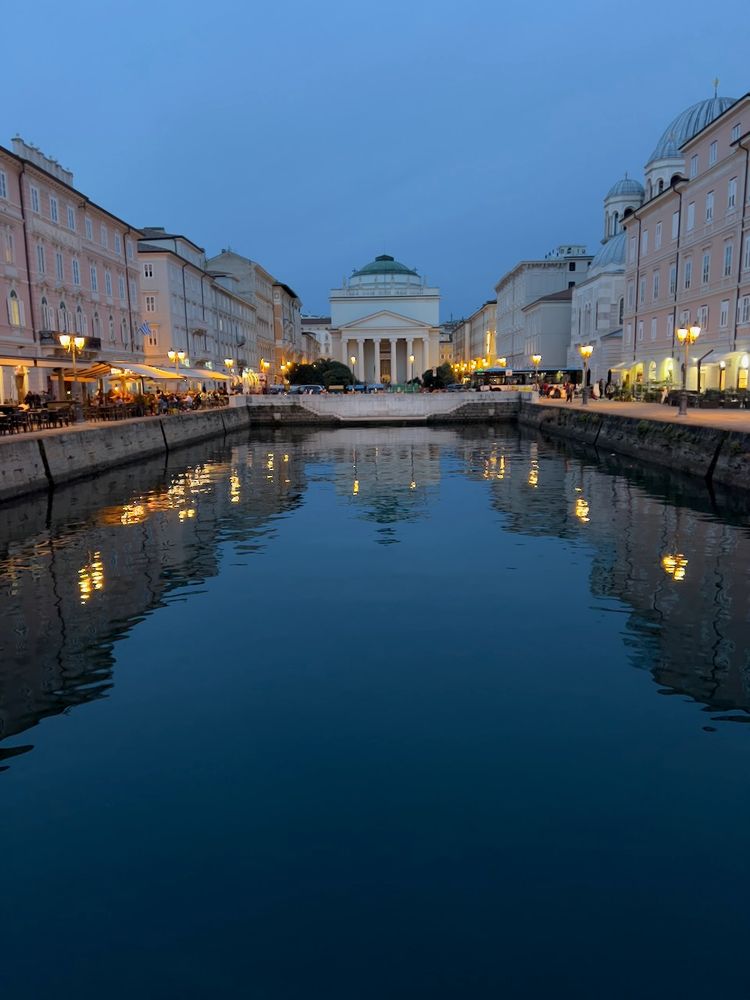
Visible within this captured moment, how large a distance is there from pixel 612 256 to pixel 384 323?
182ft

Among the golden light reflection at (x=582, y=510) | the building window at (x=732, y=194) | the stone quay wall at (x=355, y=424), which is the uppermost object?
the building window at (x=732, y=194)

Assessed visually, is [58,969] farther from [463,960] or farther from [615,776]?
[615,776]

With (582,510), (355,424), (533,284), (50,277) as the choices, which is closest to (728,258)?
(582,510)

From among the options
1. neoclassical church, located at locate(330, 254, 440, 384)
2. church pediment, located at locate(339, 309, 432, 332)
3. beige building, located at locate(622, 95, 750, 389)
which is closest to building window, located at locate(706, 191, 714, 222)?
beige building, located at locate(622, 95, 750, 389)

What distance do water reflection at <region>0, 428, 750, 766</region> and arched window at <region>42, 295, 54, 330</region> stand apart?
1444cm

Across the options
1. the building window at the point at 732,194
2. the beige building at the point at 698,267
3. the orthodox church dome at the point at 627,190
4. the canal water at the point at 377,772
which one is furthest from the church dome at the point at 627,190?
the canal water at the point at 377,772

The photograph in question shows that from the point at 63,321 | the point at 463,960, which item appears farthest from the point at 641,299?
the point at 463,960

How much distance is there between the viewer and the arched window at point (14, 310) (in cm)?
3750

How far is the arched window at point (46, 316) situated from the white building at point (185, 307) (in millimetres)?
19706

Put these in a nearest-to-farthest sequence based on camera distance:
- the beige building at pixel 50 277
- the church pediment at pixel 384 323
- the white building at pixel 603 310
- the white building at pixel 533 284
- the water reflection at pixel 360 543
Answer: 1. the water reflection at pixel 360 543
2. the beige building at pixel 50 277
3. the white building at pixel 603 310
4. the white building at pixel 533 284
5. the church pediment at pixel 384 323

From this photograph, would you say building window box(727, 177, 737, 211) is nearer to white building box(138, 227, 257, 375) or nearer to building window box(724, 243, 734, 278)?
building window box(724, 243, 734, 278)

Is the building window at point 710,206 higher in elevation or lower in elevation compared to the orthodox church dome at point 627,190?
lower

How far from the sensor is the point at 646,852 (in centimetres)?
571

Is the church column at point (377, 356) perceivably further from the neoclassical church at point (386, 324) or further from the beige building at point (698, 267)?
the beige building at point (698, 267)
